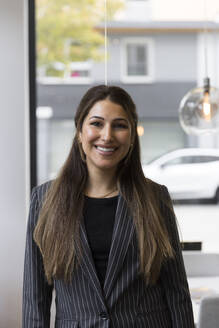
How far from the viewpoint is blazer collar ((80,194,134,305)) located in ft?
5.37

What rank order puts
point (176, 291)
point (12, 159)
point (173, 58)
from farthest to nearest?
1. point (173, 58)
2. point (12, 159)
3. point (176, 291)

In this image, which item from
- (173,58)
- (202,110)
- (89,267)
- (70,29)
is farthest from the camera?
(173,58)

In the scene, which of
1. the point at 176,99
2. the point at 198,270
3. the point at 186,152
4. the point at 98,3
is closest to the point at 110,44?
the point at 98,3

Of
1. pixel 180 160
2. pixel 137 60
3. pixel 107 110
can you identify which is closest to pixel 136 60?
pixel 137 60

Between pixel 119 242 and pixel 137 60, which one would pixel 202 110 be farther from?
pixel 119 242

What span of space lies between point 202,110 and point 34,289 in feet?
7.02

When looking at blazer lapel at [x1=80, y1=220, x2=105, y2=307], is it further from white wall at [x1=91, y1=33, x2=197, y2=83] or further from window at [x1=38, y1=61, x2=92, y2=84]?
white wall at [x1=91, y1=33, x2=197, y2=83]

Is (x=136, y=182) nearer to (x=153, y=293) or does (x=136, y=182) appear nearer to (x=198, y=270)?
(x=153, y=293)

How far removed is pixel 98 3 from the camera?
414 cm

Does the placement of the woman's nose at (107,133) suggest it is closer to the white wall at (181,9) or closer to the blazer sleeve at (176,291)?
the blazer sleeve at (176,291)

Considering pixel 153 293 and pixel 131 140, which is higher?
pixel 131 140

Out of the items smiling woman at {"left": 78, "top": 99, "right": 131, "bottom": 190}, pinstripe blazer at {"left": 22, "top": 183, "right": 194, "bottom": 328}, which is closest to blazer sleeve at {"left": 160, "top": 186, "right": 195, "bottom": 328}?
pinstripe blazer at {"left": 22, "top": 183, "right": 194, "bottom": 328}

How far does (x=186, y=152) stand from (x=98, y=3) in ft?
4.03

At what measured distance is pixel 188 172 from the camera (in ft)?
14.3
